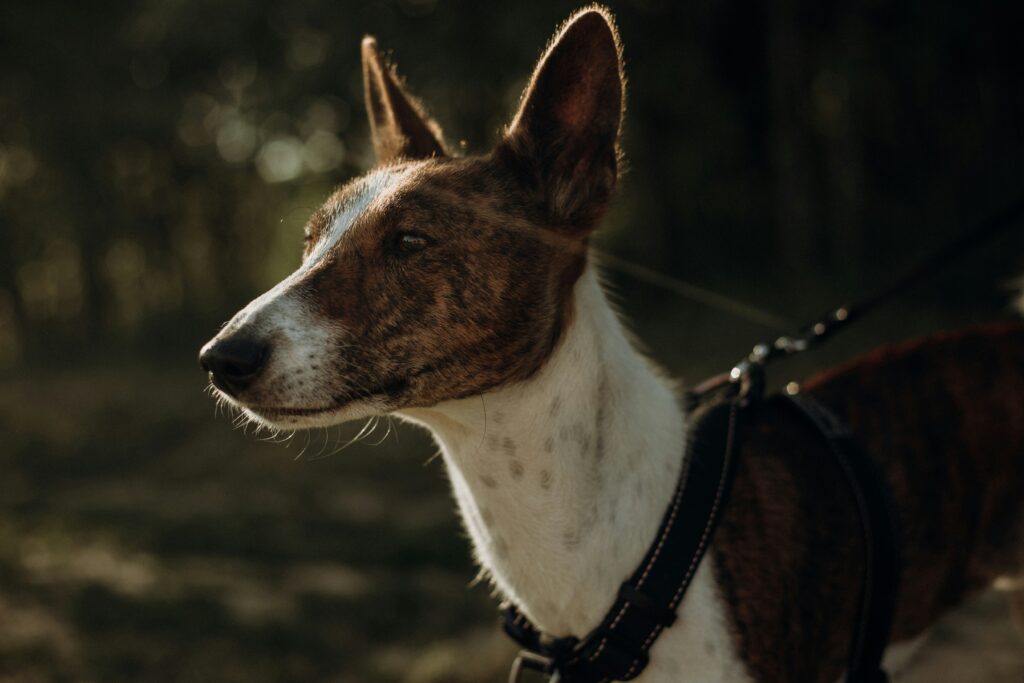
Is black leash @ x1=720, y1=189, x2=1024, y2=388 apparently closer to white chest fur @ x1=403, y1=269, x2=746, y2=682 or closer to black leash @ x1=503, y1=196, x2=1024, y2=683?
black leash @ x1=503, y1=196, x2=1024, y2=683

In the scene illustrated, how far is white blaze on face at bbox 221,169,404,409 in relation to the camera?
2.02 meters

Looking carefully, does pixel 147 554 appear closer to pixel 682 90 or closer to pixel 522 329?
pixel 522 329

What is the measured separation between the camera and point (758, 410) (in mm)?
2510

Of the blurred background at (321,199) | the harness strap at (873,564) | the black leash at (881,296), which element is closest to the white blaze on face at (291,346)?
the blurred background at (321,199)

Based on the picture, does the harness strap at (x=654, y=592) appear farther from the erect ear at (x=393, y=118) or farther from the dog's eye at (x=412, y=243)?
the erect ear at (x=393, y=118)

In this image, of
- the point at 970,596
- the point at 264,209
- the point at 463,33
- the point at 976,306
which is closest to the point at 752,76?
the point at 463,33

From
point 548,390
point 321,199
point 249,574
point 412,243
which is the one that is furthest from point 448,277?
point 249,574

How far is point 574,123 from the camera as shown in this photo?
2.28 meters

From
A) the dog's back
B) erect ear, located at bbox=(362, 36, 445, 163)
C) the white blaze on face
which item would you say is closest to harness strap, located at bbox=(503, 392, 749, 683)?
the dog's back

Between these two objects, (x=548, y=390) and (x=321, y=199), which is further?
(x=321, y=199)

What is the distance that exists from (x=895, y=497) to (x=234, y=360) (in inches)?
70.2

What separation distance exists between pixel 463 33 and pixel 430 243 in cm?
890

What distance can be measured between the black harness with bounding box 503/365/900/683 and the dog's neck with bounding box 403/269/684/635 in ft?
0.20

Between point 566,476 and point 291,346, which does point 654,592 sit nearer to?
point 566,476
